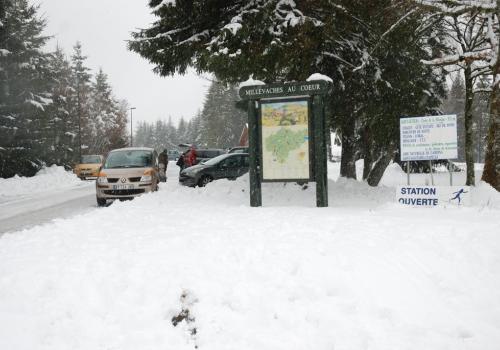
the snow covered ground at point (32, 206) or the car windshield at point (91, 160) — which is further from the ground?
the car windshield at point (91, 160)

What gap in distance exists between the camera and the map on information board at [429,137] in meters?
8.02

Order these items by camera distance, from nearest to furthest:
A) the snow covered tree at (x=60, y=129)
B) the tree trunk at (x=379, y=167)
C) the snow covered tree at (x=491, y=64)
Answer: the snow covered tree at (x=491, y=64)
the tree trunk at (x=379, y=167)
the snow covered tree at (x=60, y=129)

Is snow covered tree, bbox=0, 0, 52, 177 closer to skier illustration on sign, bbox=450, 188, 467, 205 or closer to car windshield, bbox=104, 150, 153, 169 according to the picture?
car windshield, bbox=104, 150, 153, 169

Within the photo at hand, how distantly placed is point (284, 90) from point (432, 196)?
3490 millimetres

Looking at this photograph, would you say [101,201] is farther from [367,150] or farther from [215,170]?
[367,150]

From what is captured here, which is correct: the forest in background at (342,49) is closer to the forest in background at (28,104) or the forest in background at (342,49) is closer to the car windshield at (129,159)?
the car windshield at (129,159)

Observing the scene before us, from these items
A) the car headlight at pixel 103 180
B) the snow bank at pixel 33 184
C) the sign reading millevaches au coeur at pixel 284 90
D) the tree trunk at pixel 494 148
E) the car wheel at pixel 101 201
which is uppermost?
the sign reading millevaches au coeur at pixel 284 90

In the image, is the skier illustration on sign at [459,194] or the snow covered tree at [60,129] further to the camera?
the snow covered tree at [60,129]

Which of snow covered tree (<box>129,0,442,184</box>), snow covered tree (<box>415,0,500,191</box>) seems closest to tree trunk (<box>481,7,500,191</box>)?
snow covered tree (<box>415,0,500,191</box>)

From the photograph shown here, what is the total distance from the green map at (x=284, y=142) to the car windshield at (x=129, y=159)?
5.97m

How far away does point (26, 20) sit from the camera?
98.0ft

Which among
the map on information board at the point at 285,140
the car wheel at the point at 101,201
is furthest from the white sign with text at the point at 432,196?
the car wheel at the point at 101,201

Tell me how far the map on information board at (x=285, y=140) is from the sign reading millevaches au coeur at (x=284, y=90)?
0.23 m

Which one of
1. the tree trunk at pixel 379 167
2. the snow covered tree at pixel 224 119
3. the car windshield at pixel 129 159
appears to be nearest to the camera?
the car windshield at pixel 129 159
